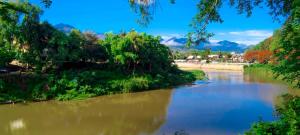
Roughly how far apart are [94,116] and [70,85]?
24.3ft

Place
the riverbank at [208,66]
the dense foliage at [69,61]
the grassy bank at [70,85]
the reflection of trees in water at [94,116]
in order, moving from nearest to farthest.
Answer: the reflection of trees in water at [94,116] < the grassy bank at [70,85] < the dense foliage at [69,61] < the riverbank at [208,66]

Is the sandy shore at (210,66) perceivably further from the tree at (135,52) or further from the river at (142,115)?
the river at (142,115)

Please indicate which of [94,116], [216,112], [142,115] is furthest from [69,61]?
[216,112]

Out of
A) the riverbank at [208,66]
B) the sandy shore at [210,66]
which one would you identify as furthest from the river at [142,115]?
the riverbank at [208,66]

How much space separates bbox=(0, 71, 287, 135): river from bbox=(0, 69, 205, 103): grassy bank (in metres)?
1.11

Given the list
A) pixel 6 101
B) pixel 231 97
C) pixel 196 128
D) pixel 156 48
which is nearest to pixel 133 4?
pixel 196 128

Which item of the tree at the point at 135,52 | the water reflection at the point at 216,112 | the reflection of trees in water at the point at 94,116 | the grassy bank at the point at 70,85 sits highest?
the tree at the point at 135,52

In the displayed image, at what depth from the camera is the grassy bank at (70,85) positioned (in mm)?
25084

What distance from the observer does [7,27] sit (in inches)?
1051

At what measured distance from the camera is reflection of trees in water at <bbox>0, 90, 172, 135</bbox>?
55.7ft

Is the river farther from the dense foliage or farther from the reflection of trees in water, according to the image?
the dense foliage

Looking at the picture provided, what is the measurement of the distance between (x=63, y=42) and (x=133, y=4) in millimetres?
20509

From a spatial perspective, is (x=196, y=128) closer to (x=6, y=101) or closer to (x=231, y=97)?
(x=231, y=97)

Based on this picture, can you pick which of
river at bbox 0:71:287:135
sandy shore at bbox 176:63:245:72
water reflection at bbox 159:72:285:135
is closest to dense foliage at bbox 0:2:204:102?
river at bbox 0:71:287:135
